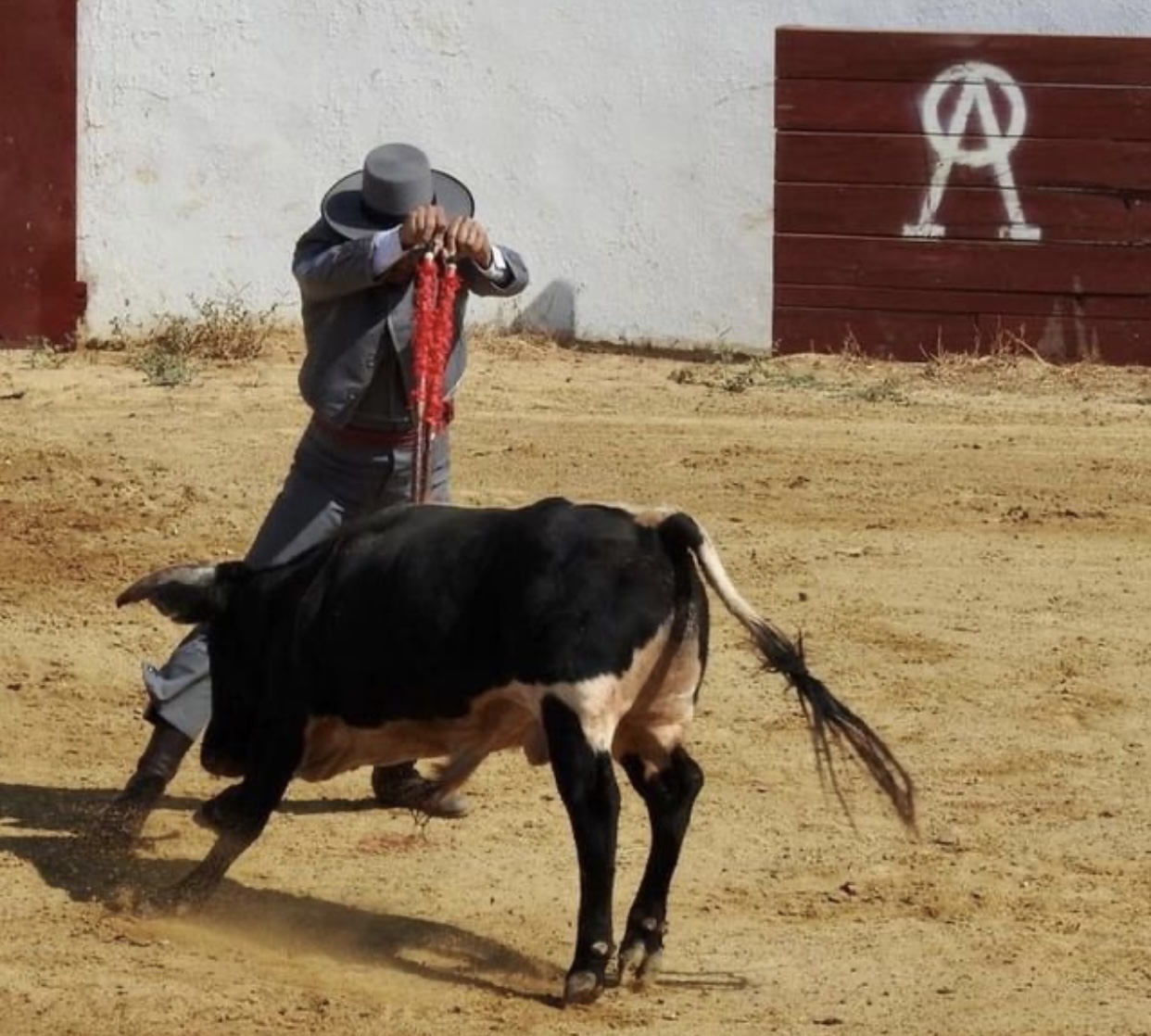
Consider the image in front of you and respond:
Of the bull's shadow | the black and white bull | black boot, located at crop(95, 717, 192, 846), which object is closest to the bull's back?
the black and white bull

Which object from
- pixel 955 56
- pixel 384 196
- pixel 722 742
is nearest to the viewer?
pixel 384 196

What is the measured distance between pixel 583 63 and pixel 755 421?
2521 mm

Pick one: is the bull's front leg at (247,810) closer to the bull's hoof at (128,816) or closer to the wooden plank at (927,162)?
the bull's hoof at (128,816)

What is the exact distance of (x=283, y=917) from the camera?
6492 millimetres

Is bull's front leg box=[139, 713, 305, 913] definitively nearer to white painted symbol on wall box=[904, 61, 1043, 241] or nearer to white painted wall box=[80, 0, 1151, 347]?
white painted wall box=[80, 0, 1151, 347]

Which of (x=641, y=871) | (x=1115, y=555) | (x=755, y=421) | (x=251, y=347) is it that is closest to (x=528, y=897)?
(x=641, y=871)

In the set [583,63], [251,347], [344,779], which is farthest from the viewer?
[583,63]

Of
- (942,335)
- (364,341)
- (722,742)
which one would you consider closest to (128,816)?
(364,341)

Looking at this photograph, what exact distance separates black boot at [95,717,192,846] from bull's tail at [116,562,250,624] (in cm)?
49

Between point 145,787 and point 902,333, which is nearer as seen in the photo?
point 145,787

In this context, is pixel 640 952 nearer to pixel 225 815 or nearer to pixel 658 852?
pixel 658 852

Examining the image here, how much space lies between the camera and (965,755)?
309 inches

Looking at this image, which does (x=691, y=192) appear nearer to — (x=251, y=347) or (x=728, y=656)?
(x=251, y=347)

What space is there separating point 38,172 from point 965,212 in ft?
14.1
